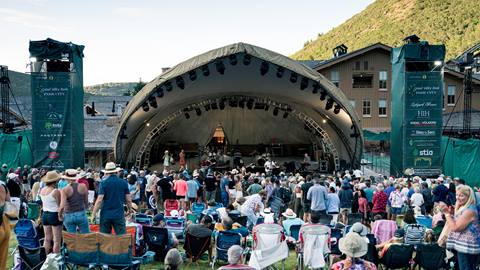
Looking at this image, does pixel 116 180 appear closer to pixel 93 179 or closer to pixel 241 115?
pixel 93 179

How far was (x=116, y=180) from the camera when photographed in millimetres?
7156

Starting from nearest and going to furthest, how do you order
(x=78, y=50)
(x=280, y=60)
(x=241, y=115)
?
1. (x=280, y=60)
2. (x=78, y=50)
3. (x=241, y=115)

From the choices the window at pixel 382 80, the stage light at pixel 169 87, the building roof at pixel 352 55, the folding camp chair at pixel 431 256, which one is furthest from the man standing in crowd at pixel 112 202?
the window at pixel 382 80

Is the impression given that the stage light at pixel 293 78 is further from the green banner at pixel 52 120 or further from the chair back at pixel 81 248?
the chair back at pixel 81 248

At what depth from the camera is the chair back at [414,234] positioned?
7.82m

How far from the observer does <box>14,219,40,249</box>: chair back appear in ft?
23.8

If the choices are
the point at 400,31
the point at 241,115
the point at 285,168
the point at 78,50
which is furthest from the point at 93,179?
the point at 400,31

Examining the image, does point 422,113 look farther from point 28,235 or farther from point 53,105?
point 28,235

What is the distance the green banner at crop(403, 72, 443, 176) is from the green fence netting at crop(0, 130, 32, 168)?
505 inches

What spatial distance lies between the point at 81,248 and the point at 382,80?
30.7 metres

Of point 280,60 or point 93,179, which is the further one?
point 280,60

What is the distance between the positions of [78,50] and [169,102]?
3743 millimetres

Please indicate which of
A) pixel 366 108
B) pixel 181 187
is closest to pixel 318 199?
pixel 181 187

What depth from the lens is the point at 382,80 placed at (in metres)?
34.7
